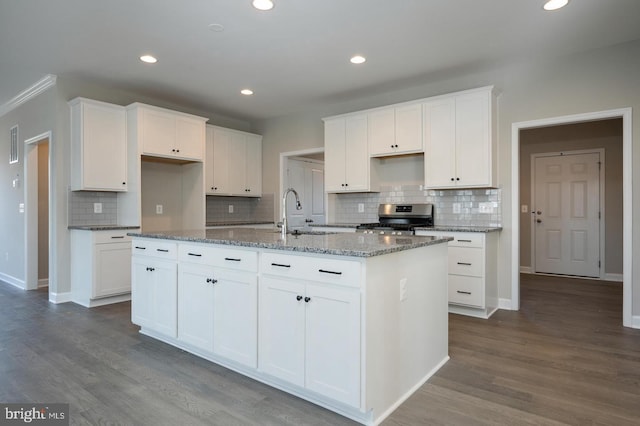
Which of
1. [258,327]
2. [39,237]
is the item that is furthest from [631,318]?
[39,237]

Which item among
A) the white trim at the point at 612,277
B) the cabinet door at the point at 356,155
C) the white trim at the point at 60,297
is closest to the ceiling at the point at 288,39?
the cabinet door at the point at 356,155

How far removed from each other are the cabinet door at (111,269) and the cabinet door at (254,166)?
7.37 feet

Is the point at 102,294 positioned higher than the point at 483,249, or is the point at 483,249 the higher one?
the point at 483,249

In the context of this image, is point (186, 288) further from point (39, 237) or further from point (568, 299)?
point (568, 299)

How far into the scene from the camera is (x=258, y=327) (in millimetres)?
2391

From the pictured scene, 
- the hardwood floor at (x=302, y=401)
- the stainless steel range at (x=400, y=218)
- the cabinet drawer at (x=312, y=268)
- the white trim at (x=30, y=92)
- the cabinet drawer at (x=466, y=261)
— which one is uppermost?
the white trim at (x=30, y=92)

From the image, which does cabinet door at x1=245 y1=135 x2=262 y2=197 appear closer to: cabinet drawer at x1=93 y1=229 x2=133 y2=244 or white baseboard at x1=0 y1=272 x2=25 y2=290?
cabinet drawer at x1=93 y1=229 x2=133 y2=244

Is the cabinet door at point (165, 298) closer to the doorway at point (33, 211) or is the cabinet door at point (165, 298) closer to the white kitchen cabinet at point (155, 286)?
the white kitchen cabinet at point (155, 286)

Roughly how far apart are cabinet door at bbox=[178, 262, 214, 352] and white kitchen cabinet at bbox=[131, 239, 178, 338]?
8 cm

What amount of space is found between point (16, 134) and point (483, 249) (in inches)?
248

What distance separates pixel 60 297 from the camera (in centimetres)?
448

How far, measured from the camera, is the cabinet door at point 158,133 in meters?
4.65

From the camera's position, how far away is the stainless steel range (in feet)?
15.3

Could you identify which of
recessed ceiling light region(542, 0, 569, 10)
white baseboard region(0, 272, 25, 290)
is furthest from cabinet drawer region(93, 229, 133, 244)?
recessed ceiling light region(542, 0, 569, 10)
